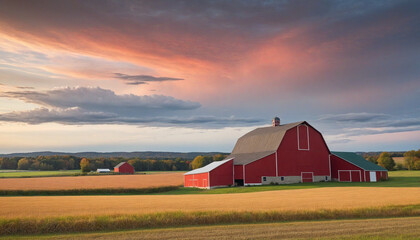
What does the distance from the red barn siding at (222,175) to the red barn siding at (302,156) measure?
6.82 m

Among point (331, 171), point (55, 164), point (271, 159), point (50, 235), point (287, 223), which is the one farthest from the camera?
point (55, 164)

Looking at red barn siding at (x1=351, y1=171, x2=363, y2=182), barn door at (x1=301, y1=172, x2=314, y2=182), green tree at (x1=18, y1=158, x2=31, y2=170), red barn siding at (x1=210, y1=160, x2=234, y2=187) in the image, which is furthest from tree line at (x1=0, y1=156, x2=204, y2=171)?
red barn siding at (x1=351, y1=171, x2=363, y2=182)

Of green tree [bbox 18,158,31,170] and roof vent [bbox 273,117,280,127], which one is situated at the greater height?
roof vent [bbox 273,117,280,127]

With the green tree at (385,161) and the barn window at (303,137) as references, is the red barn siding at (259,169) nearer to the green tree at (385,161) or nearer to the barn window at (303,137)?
the barn window at (303,137)

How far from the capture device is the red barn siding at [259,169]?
54625 millimetres

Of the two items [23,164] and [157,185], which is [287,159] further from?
[23,164]

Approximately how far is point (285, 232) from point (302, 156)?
44195 millimetres

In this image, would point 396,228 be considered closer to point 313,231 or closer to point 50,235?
point 313,231

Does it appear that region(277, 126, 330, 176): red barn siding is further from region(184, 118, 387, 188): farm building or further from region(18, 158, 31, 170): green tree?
region(18, 158, 31, 170): green tree

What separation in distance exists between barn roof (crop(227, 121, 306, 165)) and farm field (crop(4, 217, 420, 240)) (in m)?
38.4

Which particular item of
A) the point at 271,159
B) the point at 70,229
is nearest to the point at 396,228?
the point at 70,229

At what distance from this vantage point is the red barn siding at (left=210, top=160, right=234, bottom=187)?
54.5 meters

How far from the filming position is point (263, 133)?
64.6 meters

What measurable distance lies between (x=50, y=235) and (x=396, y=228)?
13.7 metres
